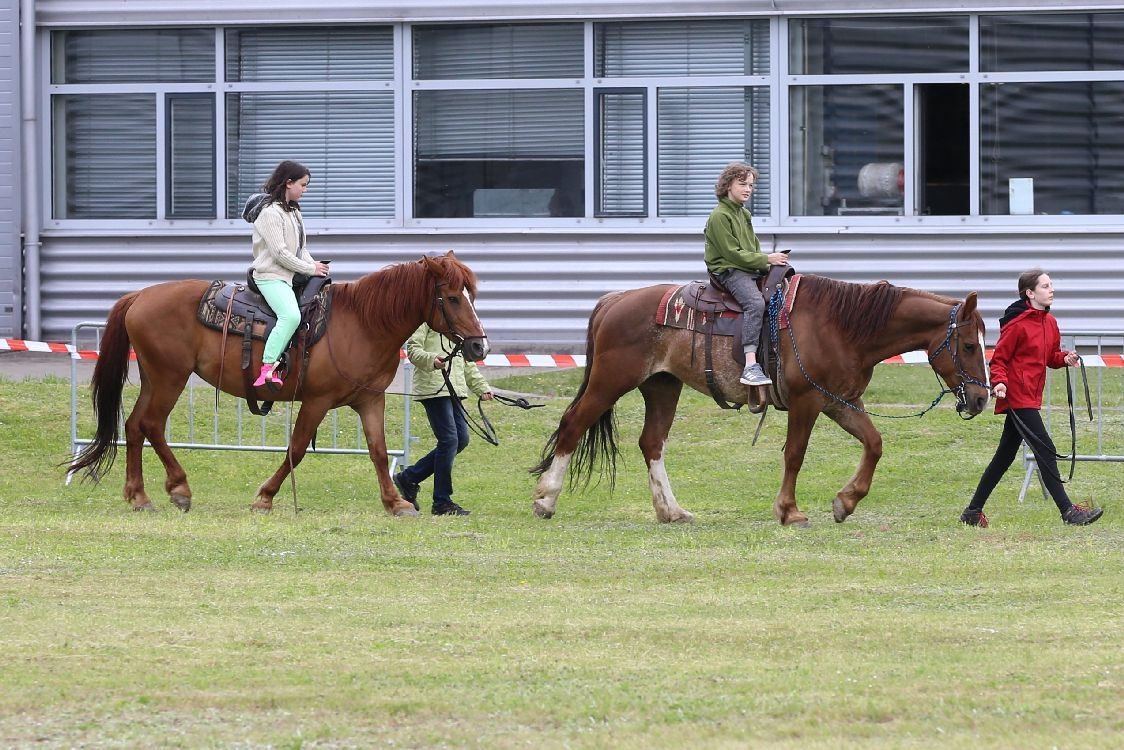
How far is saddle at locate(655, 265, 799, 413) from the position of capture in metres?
12.5

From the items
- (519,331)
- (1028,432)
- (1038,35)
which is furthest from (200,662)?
(1038,35)

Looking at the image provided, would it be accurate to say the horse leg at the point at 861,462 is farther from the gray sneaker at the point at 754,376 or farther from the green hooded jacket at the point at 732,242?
the green hooded jacket at the point at 732,242

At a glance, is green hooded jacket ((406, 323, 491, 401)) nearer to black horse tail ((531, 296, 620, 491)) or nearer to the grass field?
black horse tail ((531, 296, 620, 491))

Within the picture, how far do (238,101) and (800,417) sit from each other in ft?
34.7

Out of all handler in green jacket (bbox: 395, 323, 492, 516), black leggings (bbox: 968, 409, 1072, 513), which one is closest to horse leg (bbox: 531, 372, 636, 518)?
handler in green jacket (bbox: 395, 323, 492, 516)

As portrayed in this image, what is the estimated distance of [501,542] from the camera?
11.3 metres

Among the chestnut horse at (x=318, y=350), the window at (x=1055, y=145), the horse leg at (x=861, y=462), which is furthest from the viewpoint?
Answer: the window at (x=1055, y=145)

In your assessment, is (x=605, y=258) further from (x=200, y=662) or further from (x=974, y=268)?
(x=200, y=662)

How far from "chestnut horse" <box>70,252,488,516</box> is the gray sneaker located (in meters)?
1.69

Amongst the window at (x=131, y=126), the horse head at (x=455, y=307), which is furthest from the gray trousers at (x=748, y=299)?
the window at (x=131, y=126)

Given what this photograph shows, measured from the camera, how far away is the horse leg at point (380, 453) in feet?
42.2

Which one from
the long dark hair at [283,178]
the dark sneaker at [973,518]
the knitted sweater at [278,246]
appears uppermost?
the long dark hair at [283,178]

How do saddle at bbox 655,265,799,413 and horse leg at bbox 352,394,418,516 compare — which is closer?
saddle at bbox 655,265,799,413

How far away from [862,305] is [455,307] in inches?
103
